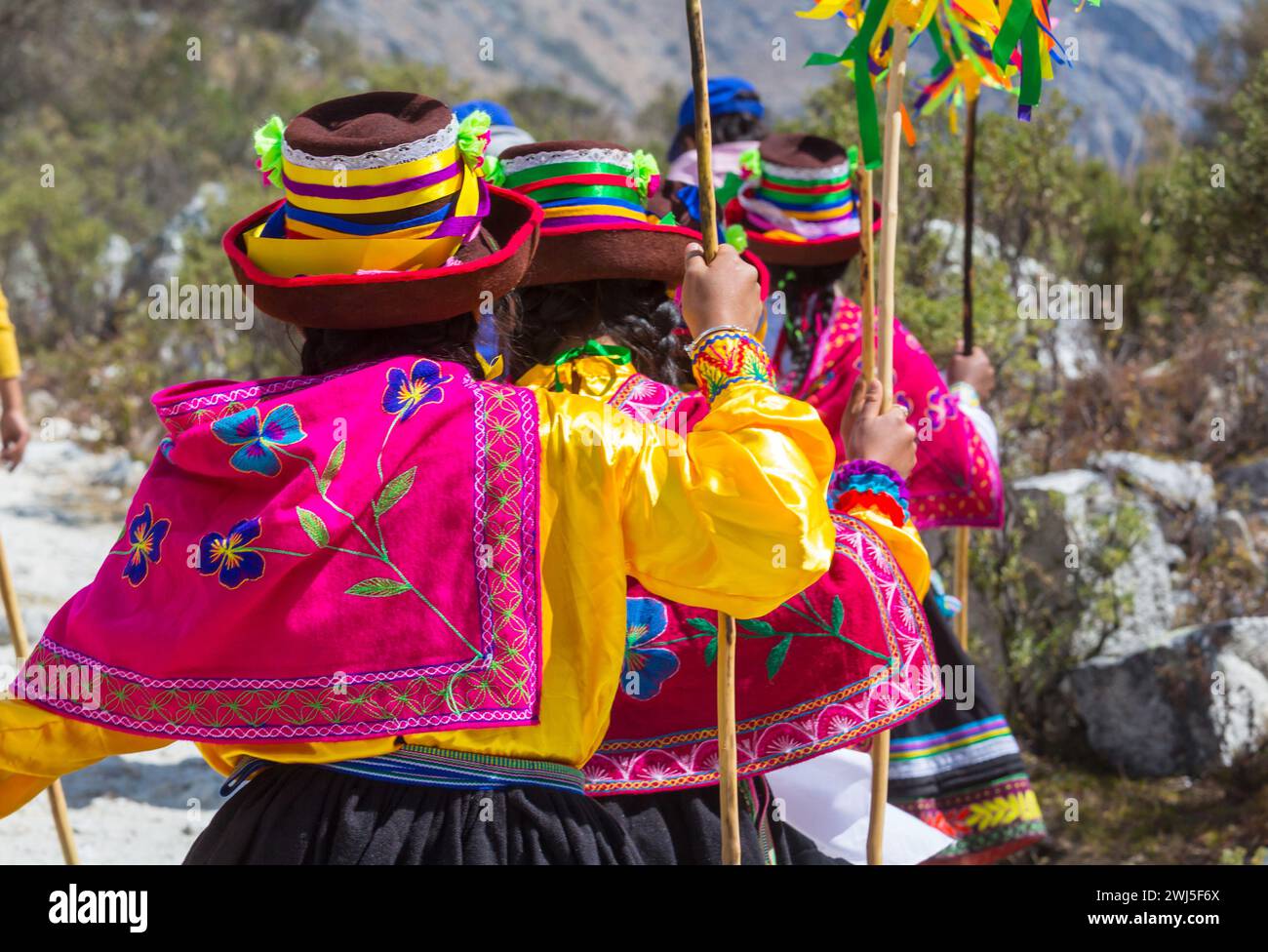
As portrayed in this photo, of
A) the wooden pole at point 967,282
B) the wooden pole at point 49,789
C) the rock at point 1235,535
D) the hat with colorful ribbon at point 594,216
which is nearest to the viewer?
the hat with colorful ribbon at point 594,216

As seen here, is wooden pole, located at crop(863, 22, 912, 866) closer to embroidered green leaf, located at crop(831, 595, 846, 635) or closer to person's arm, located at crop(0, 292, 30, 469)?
embroidered green leaf, located at crop(831, 595, 846, 635)

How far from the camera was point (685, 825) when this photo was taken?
2.38m

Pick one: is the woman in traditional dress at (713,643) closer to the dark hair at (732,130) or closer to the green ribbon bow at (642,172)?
the green ribbon bow at (642,172)

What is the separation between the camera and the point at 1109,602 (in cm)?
516

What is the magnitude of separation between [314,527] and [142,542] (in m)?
0.27

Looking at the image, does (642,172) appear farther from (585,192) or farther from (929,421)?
(929,421)

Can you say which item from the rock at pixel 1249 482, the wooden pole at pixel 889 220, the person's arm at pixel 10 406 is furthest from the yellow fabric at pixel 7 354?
the rock at pixel 1249 482

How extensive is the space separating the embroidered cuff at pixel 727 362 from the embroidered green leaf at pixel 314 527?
513 mm

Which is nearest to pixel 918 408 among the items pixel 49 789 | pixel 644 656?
pixel 644 656

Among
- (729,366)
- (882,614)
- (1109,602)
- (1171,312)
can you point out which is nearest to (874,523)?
(882,614)

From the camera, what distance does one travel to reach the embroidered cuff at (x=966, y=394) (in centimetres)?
346

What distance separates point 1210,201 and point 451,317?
5765mm

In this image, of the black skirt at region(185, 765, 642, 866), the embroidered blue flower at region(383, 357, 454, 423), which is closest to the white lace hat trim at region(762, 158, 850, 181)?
the embroidered blue flower at region(383, 357, 454, 423)
